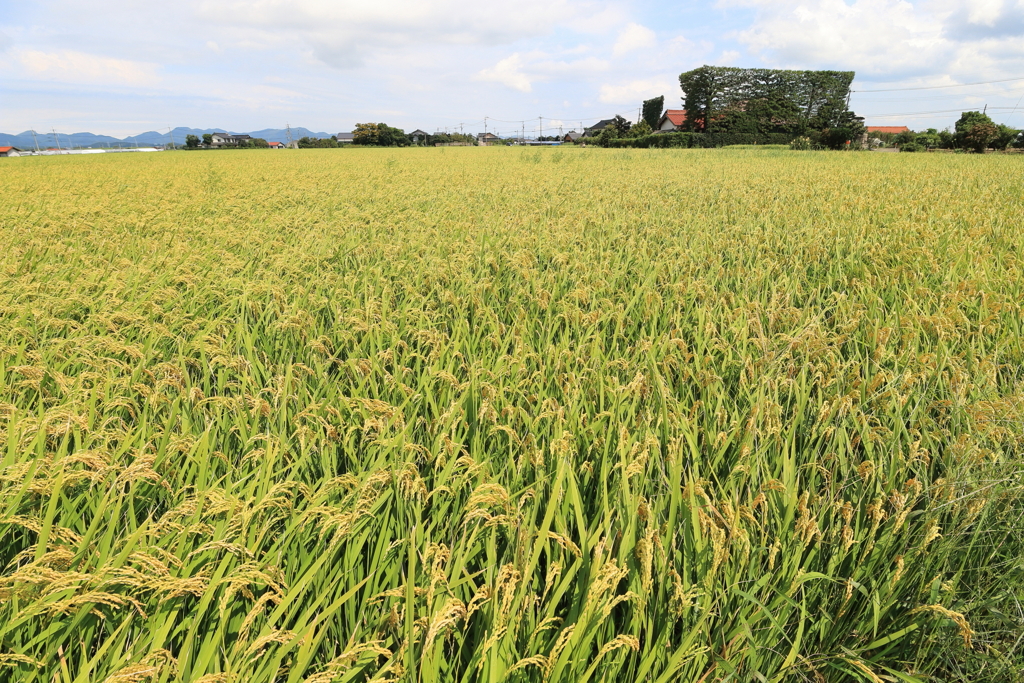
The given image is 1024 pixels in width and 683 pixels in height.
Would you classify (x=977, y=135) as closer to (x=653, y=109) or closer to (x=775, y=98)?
(x=775, y=98)

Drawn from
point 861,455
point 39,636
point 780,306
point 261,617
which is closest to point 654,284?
point 780,306

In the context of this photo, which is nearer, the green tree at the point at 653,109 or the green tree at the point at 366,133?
the green tree at the point at 653,109

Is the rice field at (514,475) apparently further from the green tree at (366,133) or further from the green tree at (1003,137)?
the green tree at (366,133)

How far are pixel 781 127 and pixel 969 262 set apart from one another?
47.1 meters

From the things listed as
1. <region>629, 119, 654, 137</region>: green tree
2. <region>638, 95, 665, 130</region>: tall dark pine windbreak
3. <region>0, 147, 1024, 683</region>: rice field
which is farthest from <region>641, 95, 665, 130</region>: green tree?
<region>0, 147, 1024, 683</region>: rice field

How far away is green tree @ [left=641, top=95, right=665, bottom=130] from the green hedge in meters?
16.5

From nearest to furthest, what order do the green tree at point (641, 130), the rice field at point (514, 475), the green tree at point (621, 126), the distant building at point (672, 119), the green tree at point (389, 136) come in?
the rice field at point (514, 475), the green tree at point (641, 130), the green tree at point (621, 126), the distant building at point (672, 119), the green tree at point (389, 136)

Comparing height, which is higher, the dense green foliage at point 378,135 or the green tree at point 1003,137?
the dense green foliage at point 378,135

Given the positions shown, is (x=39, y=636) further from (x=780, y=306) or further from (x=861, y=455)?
(x=780, y=306)

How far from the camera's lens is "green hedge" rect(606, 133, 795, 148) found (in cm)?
3738

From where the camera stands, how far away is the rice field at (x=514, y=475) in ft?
3.56

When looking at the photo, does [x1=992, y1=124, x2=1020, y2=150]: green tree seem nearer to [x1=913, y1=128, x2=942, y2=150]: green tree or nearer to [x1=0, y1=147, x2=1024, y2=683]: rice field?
[x1=913, y1=128, x2=942, y2=150]: green tree

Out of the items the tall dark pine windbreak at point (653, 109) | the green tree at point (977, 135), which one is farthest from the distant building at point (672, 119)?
the green tree at point (977, 135)

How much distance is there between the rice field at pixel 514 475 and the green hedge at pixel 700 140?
122 ft
